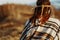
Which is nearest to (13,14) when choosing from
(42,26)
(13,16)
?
(13,16)

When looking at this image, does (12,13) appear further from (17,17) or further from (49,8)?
(49,8)

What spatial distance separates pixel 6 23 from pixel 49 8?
21.0 ft

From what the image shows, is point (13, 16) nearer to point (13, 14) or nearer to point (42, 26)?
point (13, 14)

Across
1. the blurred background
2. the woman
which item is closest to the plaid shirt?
the woman

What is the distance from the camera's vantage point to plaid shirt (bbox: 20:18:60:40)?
4.63ft

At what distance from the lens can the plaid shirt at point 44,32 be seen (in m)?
1.41

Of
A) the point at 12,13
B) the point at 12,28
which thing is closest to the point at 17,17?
the point at 12,13

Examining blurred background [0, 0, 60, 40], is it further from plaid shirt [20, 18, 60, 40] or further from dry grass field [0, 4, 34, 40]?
plaid shirt [20, 18, 60, 40]

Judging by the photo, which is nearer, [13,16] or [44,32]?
[44,32]

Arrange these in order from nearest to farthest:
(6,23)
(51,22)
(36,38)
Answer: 1. (36,38)
2. (51,22)
3. (6,23)

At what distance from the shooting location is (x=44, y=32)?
1431 mm

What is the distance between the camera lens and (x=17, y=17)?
8211mm

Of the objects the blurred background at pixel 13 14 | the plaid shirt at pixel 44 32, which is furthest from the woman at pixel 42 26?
the blurred background at pixel 13 14

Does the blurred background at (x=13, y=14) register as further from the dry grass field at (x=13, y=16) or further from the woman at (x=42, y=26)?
the woman at (x=42, y=26)
